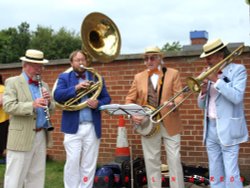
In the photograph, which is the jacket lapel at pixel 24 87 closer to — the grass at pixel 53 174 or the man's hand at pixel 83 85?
the man's hand at pixel 83 85

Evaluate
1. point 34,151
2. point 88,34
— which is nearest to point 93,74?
point 88,34

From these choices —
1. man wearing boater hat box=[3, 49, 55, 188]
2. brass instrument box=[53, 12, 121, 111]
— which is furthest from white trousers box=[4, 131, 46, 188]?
brass instrument box=[53, 12, 121, 111]

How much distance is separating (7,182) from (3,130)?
6.87 ft

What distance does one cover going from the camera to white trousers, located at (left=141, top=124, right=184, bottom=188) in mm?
5262

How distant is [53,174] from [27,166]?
7.68 feet

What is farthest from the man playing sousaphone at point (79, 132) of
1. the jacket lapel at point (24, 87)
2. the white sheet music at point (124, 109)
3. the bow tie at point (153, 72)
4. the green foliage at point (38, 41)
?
the green foliage at point (38, 41)

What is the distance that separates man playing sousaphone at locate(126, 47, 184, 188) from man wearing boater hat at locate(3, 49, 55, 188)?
1.19m

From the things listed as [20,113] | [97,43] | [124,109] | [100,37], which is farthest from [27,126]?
[100,37]

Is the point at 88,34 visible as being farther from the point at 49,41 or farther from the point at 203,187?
the point at 49,41

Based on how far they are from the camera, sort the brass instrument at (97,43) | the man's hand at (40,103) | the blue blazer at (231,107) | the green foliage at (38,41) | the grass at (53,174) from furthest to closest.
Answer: the green foliage at (38,41), the grass at (53,174), the brass instrument at (97,43), the man's hand at (40,103), the blue blazer at (231,107)

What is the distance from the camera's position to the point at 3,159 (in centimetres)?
796

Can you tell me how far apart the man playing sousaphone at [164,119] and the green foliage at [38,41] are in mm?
33012

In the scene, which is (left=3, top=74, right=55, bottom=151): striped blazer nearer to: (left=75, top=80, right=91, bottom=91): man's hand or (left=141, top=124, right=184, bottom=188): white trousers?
(left=75, top=80, right=91, bottom=91): man's hand

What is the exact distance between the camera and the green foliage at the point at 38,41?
126 feet
